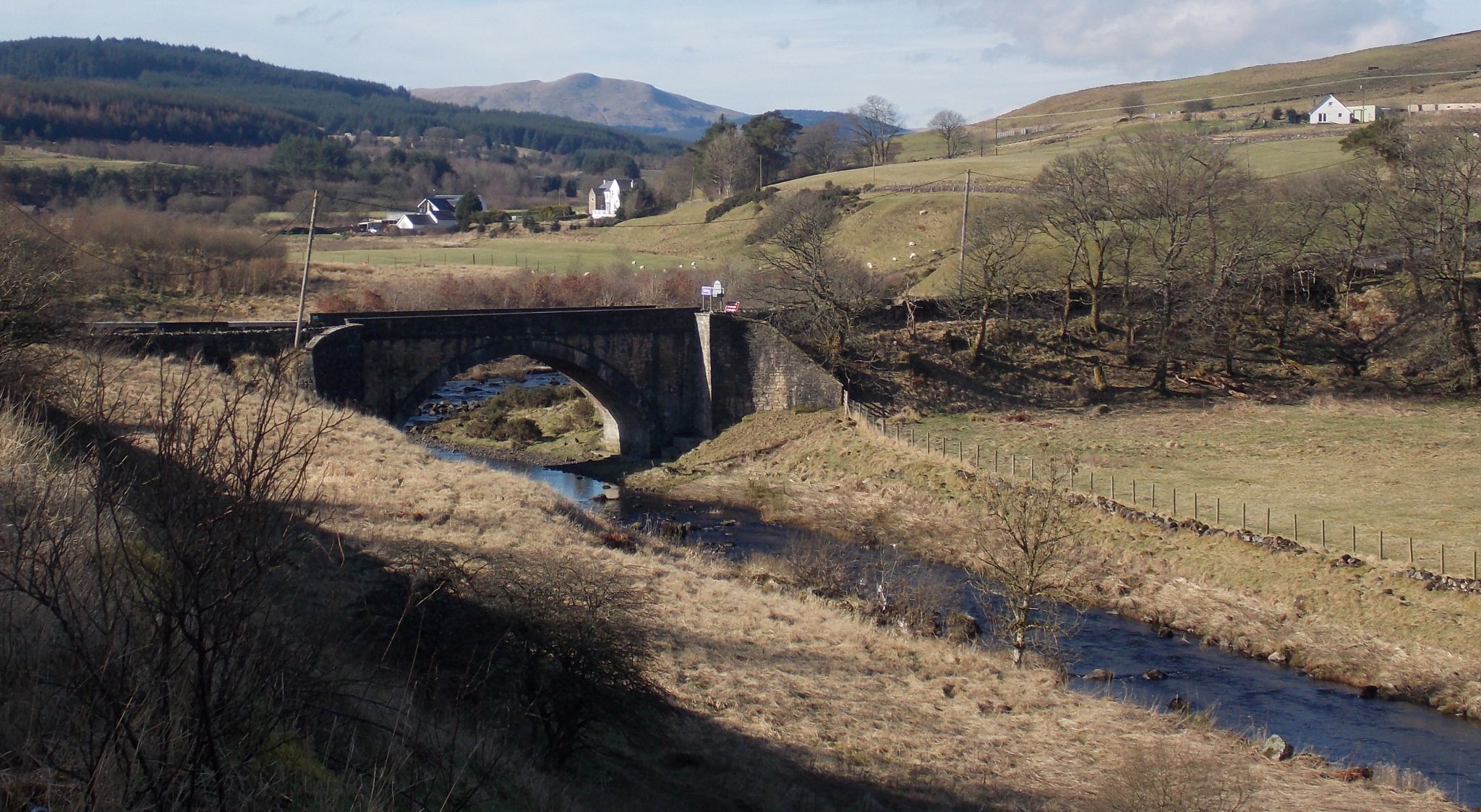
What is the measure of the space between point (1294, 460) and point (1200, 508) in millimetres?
6231

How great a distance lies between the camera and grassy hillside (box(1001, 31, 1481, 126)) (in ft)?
356

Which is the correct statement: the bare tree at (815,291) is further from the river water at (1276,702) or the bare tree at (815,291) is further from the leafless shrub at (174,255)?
the leafless shrub at (174,255)

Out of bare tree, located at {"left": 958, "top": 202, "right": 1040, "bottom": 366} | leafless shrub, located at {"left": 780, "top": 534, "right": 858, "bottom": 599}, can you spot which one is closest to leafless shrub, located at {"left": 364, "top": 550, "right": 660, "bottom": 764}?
leafless shrub, located at {"left": 780, "top": 534, "right": 858, "bottom": 599}

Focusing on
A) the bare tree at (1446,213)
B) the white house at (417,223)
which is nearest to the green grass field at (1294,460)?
the bare tree at (1446,213)

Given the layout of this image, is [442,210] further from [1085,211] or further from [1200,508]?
[1200,508]

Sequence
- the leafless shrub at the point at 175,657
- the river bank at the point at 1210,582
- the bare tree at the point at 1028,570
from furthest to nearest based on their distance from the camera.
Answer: the bare tree at the point at 1028,570, the river bank at the point at 1210,582, the leafless shrub at the point at 175,657

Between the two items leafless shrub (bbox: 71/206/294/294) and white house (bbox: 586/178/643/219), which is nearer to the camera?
leafless shrub (bbox: 71/206/294/294)

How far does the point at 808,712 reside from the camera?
15.3 metres

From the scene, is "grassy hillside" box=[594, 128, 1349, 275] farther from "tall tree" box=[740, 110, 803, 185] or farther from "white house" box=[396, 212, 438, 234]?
"white house" box=[396, 212, 438, 234]

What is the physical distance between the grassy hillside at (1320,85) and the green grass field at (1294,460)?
243 ft

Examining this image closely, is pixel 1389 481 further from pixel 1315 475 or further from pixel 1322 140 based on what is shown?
pixel 1322 140

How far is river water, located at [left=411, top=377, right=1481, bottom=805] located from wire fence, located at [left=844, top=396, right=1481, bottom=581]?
3.52m

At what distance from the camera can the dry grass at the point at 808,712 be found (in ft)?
41.8

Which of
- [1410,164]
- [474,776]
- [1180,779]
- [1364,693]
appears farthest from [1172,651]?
[1410,164]
